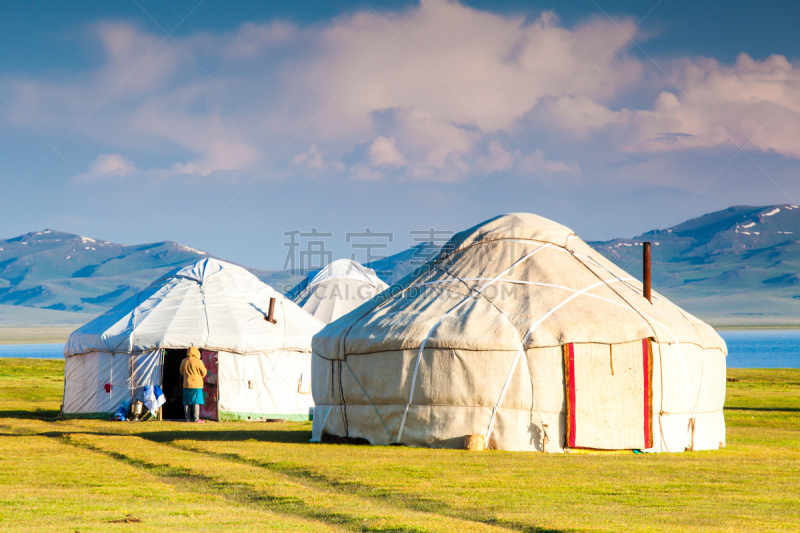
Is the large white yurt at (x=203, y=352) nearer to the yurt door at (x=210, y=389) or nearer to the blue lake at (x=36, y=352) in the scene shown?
the yurt door at (x=210, y=389)

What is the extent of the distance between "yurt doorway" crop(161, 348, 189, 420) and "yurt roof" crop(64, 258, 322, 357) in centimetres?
83

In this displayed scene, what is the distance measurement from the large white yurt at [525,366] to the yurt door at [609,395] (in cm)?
1

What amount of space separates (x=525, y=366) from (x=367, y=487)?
3.28 m

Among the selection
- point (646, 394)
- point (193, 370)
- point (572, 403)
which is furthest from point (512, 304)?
point (193, 370)

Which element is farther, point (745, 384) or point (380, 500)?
point (745, 384)

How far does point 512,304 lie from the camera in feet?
32.9

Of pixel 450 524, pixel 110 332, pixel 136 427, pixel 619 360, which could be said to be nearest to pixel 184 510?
pixel 450 524

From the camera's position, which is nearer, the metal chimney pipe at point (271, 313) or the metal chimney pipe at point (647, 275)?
the metal chimney pipe at point (647, 275)

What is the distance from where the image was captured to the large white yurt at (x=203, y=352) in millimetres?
14891

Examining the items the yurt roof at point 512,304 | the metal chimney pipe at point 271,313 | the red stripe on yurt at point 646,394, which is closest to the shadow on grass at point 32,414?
the metal chimney pipe at point 271,313

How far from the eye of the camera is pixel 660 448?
968cm

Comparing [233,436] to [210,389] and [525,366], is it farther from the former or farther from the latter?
[525,366]

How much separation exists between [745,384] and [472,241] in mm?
24938

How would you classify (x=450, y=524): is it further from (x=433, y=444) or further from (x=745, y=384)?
(x=745, y=384)
